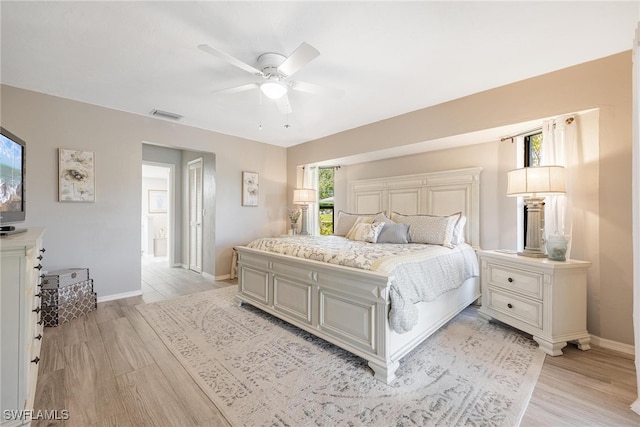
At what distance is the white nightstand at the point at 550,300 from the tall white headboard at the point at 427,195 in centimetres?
104

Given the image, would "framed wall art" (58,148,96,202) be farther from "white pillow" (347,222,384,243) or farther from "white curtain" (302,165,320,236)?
"white pillow" (347,222,384,243)

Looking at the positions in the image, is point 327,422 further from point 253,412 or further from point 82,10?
point 82,10

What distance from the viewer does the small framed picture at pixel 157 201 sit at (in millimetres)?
7512

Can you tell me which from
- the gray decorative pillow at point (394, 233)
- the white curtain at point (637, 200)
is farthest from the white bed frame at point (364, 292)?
the white curtain at point (637, 200)

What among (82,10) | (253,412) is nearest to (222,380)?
(253,412)

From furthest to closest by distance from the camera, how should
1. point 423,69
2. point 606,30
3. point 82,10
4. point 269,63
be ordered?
point 423,69, point 269,63, point 606,30, point 82,10

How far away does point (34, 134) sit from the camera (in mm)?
3020

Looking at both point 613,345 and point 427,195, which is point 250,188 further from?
point 613,345

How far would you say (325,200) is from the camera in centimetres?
554

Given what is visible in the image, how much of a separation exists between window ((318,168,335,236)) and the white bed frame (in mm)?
1585

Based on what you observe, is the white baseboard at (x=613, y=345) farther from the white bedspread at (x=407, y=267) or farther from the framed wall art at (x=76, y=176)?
the framed wall art at (x=76, y=176)

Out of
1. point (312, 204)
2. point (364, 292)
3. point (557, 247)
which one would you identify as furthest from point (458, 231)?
point (312, 204)

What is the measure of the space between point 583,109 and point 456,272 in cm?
191

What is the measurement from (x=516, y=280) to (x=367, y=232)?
1.62 metres
